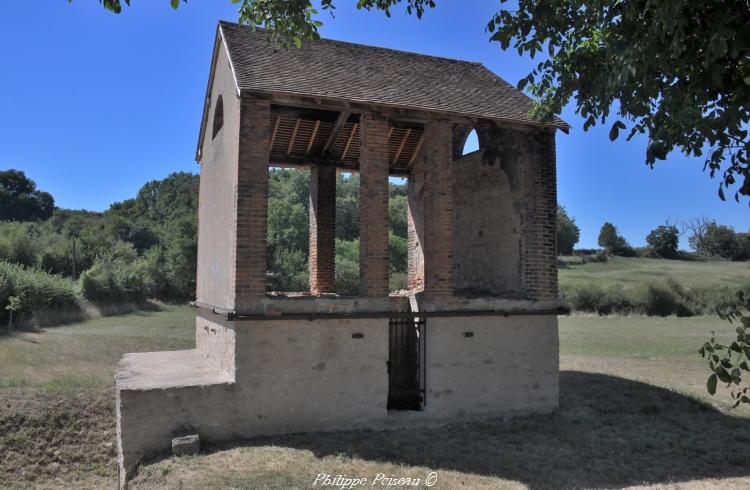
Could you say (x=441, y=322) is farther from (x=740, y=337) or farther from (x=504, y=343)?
(x=740, y=337)

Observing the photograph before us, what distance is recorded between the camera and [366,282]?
29.8ft

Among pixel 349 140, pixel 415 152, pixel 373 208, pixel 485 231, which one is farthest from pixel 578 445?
pixel 349 140

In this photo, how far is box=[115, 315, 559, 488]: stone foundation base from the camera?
793 centimetres

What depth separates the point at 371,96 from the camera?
9.25 meters

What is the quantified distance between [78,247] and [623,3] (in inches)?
1929

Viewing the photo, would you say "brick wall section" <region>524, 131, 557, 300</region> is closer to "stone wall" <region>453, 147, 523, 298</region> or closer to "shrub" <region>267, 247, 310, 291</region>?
"stone wall" <region>453, 147, 523, 298</region>

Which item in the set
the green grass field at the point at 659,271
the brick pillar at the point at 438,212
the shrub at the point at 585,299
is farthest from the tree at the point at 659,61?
the green grass field at the point at 659,271

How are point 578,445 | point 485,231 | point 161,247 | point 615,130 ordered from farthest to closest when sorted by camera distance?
point 161,247
point 485,231
point 578,445
point 615,130

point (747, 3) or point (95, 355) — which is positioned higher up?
point (747, 3)

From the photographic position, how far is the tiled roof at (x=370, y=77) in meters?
8.98

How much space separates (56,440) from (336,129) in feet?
26.0

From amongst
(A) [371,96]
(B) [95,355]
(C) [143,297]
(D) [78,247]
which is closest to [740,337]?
(A) [371,96]

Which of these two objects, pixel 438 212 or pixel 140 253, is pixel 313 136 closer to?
pixel 438 212

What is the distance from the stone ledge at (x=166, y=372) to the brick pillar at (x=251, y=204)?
1.44m
